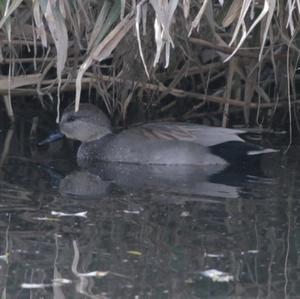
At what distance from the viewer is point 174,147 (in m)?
7.46

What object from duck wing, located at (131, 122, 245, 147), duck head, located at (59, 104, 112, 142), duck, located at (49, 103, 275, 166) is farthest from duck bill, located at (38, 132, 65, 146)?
duck wing, located at (131, 122, 245, 147)

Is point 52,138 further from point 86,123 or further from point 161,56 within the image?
point 161,56

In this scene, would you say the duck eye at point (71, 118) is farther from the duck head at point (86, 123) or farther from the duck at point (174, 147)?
the duck at point (174, 147)

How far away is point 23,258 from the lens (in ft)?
15.3

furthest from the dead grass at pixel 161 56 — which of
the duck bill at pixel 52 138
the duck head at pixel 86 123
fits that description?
the duck bill at pixel 52 138

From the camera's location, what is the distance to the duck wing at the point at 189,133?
743 cm

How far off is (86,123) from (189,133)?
82cm

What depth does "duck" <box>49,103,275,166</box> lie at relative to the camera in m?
7.41

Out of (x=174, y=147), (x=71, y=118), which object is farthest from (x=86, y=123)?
(x=174, y=147)

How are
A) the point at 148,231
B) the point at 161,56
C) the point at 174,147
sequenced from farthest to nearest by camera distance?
the point at 174,147
the point at 161,56
the point at 148,231

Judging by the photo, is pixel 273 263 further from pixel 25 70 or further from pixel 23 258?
pixel 25 70

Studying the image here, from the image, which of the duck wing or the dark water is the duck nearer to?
the duck wing

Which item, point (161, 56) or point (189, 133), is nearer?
point (161, 56)

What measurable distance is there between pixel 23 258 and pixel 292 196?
1.97 meters
